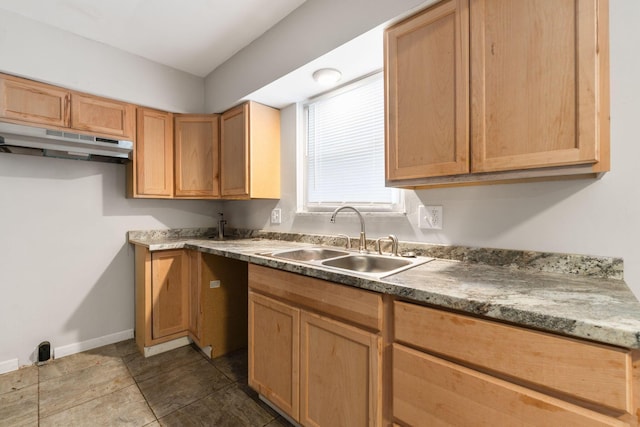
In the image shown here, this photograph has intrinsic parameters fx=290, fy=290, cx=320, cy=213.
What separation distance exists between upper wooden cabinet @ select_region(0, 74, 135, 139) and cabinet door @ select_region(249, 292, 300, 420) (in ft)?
6.01

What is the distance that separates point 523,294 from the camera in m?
0.92

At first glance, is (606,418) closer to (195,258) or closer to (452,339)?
(452,339)

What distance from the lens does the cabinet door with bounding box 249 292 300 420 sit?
1446mm

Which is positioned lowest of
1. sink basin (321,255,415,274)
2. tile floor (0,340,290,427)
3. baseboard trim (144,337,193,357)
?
tile floor (0,340,290,427)

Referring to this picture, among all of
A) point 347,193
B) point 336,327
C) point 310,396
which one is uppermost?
point 347,193

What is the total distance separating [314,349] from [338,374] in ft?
0.52

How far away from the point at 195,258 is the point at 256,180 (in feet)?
2.62

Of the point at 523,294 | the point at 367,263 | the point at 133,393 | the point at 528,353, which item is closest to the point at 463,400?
the point at 528,353

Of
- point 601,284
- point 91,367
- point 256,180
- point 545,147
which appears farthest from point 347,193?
point 91,367

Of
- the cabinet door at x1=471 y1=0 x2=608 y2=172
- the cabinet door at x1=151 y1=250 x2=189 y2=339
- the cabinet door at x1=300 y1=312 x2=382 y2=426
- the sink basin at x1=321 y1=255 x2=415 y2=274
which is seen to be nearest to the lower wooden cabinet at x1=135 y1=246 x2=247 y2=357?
the cabinet door at x1=151 y1=250 x2=189 y2=339

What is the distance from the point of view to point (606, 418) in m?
0.68

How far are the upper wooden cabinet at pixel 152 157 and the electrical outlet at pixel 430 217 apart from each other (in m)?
2.17

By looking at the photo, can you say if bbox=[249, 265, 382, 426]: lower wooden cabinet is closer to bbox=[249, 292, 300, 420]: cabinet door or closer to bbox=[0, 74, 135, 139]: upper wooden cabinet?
bbox=[249, 292, 300, 420]: cabinet door

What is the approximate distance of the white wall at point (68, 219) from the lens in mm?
2074
